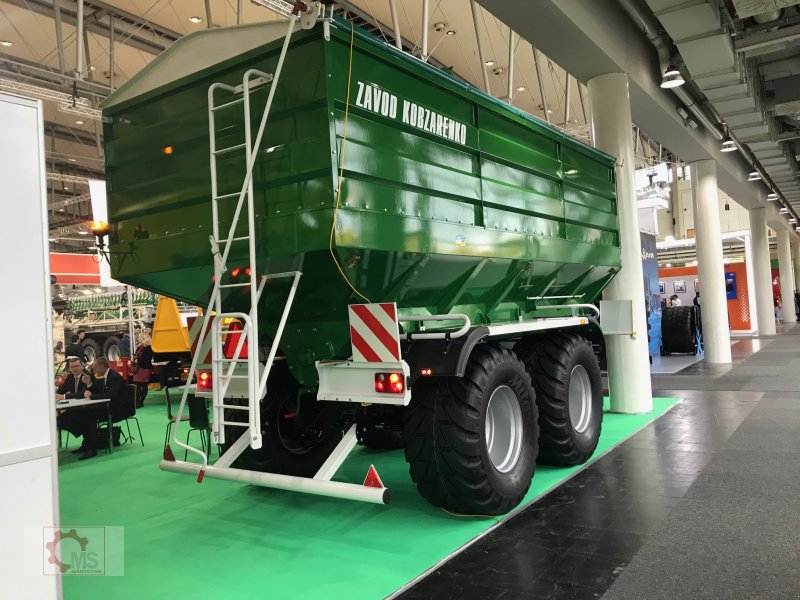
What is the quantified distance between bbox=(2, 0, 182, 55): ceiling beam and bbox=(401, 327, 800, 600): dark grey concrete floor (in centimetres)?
1185

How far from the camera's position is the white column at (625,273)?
793 cm

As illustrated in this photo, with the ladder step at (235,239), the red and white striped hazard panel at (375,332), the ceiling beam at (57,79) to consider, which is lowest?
the red and white striped hazard panel at (375,332)

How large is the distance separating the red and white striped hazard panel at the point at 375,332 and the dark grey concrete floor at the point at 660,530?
130 centimetres

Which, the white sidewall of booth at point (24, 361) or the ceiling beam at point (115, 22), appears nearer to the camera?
the white sidewall of booth at point (24, 361)

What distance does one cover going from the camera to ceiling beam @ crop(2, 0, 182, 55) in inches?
447

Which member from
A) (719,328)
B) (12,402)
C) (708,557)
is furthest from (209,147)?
(719,328)

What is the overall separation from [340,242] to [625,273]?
579cm

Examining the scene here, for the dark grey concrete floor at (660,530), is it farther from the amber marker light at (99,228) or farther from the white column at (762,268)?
the white column at (762,268)

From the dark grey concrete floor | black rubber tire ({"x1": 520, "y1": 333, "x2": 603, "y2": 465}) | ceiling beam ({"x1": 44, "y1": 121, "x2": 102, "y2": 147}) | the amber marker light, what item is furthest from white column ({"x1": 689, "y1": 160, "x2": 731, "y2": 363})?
ceiling beam ({"x1": 44, "y1": 121, "x2": 102, "y2": 147})

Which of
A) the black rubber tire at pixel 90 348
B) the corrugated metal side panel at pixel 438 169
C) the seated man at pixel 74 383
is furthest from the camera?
the black rubber tire at pixel 90 348

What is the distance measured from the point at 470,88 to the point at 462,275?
4.61 feet

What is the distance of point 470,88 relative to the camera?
4492 mm

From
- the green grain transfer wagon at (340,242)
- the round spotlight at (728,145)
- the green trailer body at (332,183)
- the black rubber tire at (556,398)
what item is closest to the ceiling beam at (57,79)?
the green trailer body at (332,183)

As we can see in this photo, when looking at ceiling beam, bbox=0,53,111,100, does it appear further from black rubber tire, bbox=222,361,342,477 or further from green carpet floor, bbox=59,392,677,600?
black rubber tire, bbox=222,361,342,477
